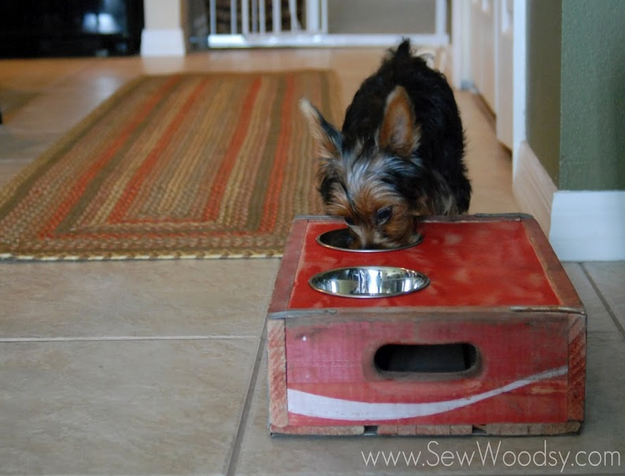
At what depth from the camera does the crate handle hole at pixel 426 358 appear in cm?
190

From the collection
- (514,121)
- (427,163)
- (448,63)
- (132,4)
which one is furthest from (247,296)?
(132,4)

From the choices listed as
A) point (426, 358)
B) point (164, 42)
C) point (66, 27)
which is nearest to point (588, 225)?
point (426, 358)

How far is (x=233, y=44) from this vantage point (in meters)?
7.98

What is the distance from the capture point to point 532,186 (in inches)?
114

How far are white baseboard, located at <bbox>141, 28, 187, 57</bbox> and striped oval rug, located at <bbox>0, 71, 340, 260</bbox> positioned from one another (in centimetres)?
211

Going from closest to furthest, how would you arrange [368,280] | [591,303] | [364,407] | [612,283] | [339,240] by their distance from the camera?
[364,407] < [368,280] < [339,240] < [591,303] < [612,283]

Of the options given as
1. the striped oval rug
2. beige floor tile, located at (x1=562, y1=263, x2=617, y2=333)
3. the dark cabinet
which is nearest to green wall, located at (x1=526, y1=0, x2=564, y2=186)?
beige floor tile, located at (x1=562, y1=263, x2=617, y2=333)

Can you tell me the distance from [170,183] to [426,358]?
1821mm

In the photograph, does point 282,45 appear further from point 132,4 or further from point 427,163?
point 427,163

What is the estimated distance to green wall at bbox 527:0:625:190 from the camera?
2.46 m

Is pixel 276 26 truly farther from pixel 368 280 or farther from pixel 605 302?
pixel 368 280

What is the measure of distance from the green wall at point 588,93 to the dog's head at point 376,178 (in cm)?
53

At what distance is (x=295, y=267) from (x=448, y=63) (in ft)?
14.6

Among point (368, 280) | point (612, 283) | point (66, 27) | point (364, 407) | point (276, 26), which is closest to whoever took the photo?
point (364, 407)
